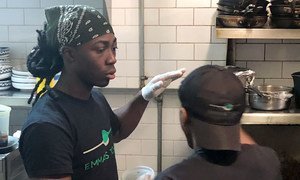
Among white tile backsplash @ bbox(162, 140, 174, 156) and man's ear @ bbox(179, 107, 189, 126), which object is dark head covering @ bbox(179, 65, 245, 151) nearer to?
man's ear @ bbox(179, 107, 189, 126)

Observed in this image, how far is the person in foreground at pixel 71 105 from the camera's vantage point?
4.71 ft

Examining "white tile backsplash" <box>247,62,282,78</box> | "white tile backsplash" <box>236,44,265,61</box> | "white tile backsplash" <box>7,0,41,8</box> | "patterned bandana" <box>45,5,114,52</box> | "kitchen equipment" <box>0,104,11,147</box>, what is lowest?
"kitchen equipment" <box>0,104,11,147</box>

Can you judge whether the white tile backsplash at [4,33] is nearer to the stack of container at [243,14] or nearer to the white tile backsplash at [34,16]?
the white tile backsplash at [34,16]

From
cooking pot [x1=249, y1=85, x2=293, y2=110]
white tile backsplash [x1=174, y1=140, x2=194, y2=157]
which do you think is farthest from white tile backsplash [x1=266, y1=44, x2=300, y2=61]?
white tile backsplash [x1=174, y1=140, x2=194, y2=157]

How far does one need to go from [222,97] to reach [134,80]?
152 centimetres

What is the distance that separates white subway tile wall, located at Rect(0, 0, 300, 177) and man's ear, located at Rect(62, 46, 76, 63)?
1075 mm

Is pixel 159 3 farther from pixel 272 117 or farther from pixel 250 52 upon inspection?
pixel 272 117

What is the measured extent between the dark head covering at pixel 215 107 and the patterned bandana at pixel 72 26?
49 cm

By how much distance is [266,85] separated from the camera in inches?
99.9

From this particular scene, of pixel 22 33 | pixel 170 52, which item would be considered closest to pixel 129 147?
pixel 170 52

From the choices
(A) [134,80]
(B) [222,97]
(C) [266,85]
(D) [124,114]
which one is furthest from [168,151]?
(B) [222,97]

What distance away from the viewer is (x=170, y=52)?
2648mm

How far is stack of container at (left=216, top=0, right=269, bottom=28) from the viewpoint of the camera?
217 cm

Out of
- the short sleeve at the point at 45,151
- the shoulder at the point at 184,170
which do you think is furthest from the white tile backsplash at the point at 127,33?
the shoulder at the point at 184,170
